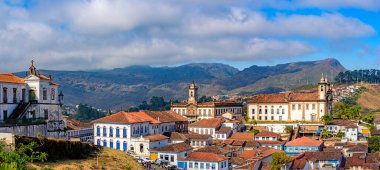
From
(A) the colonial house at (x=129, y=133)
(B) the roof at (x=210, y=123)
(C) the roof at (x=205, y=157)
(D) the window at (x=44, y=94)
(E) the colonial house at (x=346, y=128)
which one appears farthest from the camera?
(E) the colonial house at (x=346, y=128)

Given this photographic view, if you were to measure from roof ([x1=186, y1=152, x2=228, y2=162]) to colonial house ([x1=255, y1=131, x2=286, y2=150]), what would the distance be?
1667cm

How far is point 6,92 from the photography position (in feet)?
115

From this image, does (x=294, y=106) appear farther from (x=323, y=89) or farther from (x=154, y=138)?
(x=154, y=138)

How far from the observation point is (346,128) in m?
66.7

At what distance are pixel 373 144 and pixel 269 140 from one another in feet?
46.8

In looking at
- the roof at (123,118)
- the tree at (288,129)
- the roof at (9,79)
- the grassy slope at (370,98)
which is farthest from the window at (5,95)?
the grassy slope at (370,98)

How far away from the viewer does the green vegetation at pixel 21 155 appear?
66.2 feet

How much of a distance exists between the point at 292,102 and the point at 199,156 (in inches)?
1341

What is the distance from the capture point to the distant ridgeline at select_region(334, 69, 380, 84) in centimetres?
16231

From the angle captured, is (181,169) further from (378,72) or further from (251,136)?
(378,72)

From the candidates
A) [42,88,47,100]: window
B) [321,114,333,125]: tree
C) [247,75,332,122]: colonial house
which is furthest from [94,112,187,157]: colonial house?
[321,114,333,125]: tree

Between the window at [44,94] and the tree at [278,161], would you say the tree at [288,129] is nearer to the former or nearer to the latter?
the tree at [278,161]

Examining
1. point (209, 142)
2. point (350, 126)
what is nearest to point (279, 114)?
point (350, 126)

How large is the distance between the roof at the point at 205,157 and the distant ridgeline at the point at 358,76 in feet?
411
